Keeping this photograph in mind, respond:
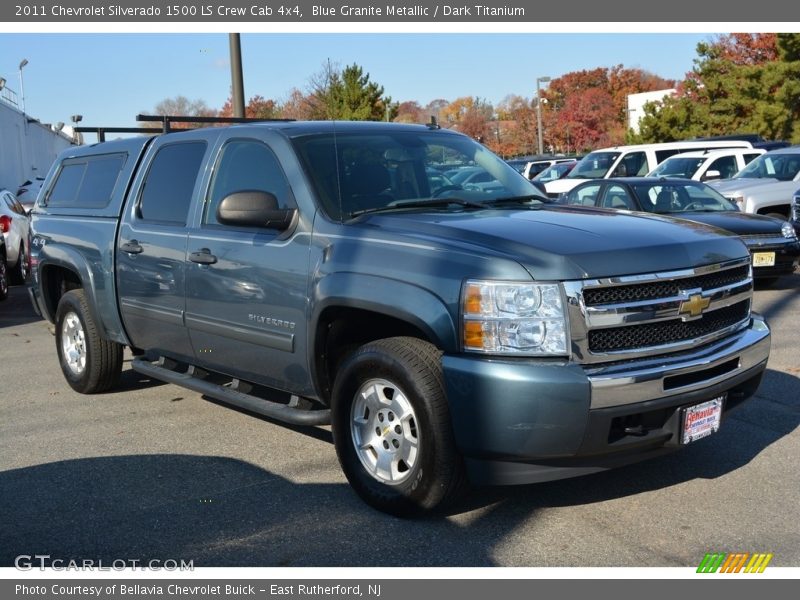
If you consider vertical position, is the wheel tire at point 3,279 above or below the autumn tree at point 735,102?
below

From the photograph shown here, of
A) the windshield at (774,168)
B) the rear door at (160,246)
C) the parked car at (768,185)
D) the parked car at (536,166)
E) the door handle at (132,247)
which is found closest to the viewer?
the rear door at (160,246)

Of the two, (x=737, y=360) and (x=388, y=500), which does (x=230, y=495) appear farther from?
(x=737, y=360)

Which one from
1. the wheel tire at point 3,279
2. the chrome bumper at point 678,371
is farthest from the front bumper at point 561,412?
the wheel tire at point 3,279

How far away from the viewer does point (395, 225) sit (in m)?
4.66

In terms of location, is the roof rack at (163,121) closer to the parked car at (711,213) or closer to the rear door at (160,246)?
the rear door at (160,246)

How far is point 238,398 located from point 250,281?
2.44ft

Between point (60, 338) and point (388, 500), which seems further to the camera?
point (60, 338)

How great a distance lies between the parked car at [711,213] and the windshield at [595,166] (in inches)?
305

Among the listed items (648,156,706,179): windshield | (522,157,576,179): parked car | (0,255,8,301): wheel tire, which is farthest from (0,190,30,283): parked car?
(522,157,576,179): parked car

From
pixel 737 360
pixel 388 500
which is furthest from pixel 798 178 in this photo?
pixel 388 500

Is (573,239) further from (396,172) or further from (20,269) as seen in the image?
(20,269)

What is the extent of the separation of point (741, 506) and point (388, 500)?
174cm

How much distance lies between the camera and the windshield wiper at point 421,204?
5.04 meters

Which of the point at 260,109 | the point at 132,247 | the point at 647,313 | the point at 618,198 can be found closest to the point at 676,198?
the point at 618,198
